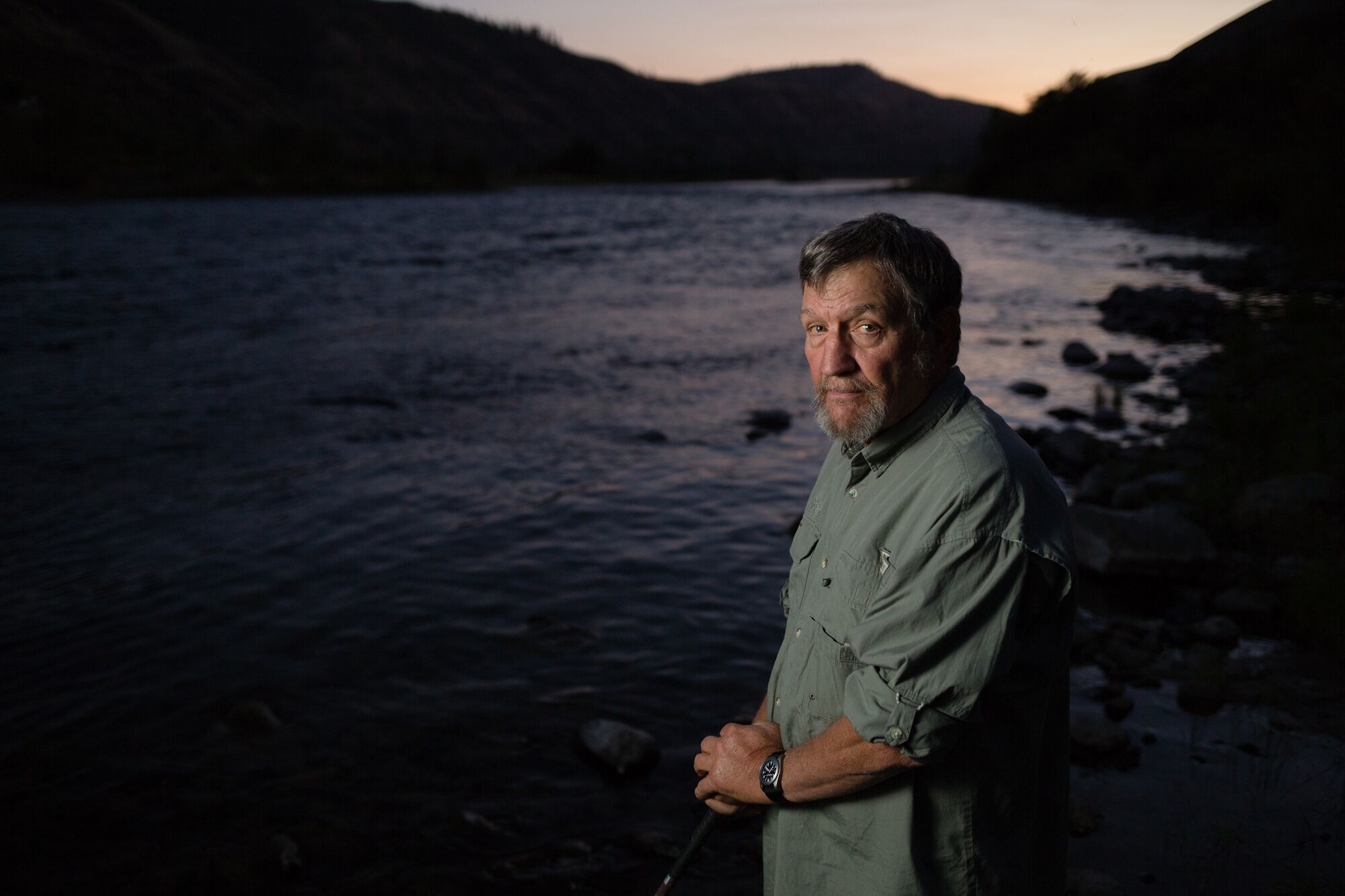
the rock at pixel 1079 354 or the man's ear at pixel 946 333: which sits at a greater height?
the man's ear at pixel 946 333

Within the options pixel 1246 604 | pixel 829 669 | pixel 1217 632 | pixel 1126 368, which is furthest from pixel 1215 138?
pixel 829 669

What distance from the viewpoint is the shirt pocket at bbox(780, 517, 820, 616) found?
2.08 m

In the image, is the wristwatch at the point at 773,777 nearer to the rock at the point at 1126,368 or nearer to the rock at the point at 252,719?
the rock at the point at 252,719

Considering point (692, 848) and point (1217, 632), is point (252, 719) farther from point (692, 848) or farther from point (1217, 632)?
point (1217, 632)

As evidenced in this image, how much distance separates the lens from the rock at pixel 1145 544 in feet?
19.0

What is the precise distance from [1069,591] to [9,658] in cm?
595

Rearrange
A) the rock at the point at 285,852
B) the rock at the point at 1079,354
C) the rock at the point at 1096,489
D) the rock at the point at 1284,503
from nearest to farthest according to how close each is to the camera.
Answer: the rock at the point at 285,852 < the rock at the point at 1284,503 < the rock at the point at 1096,489 < the rock at the point at 1079,354

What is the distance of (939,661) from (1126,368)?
12.1m

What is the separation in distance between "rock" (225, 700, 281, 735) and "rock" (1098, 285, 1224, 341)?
14313mm

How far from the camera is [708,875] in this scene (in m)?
3.75

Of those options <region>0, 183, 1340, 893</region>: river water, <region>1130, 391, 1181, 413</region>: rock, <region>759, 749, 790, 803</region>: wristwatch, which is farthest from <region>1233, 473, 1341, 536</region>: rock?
<region>759, 749, 790, 803</region>: wristwatch

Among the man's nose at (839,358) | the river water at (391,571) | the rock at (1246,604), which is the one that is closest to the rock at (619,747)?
the river water at (391,571)

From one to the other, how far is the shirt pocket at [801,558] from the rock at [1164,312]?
14.9 m

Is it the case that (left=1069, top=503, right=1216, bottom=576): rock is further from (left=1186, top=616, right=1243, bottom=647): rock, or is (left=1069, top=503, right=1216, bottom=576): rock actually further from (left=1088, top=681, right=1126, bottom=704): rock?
(left=1088, top=681, right=1126, bottom=704): rock
